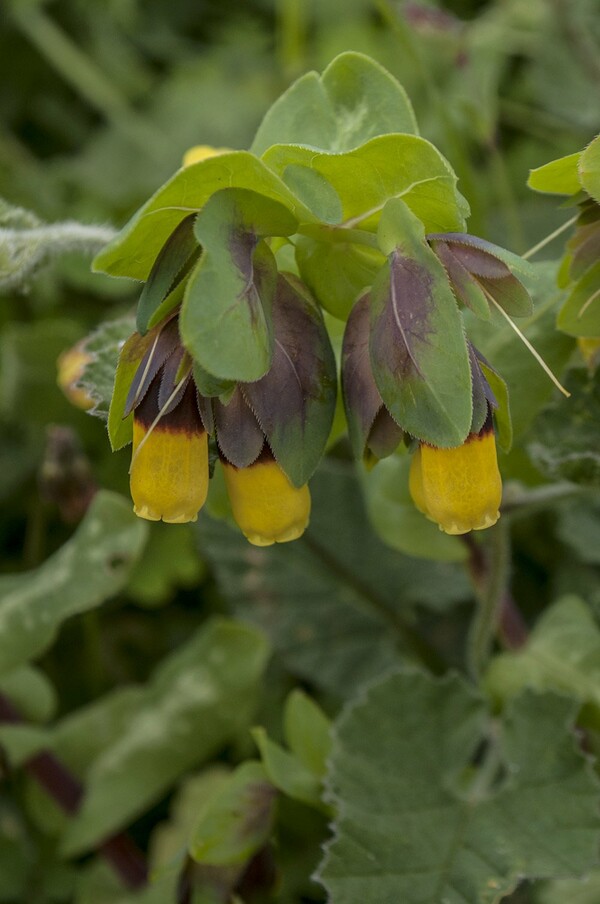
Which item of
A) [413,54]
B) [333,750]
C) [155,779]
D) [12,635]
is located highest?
[413,54]

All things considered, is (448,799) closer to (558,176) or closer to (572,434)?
(572,434)

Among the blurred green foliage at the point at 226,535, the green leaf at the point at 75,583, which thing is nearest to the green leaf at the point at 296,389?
the blurred green foliage at the point at 226,535

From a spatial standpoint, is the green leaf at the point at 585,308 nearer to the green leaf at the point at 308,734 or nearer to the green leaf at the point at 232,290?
the green leaf at the point at 232,290

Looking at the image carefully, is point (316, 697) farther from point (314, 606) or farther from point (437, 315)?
point (437, 315)

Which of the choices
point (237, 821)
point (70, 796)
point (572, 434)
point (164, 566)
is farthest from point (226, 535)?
point (572, 434)

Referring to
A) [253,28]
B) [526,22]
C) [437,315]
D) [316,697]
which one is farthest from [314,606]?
[253,28]
